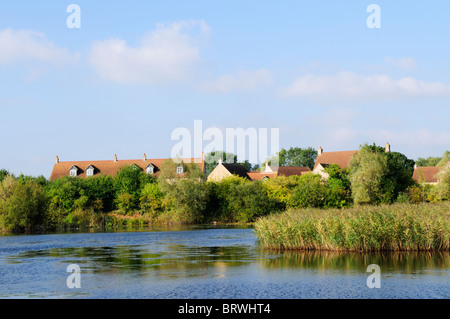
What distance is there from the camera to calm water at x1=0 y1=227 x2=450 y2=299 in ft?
72.0

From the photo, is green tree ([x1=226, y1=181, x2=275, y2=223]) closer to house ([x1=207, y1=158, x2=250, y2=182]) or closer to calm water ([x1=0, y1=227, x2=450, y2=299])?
house ([x1=207, y1=158, x2=250, y2=182])

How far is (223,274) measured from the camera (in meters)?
26.8

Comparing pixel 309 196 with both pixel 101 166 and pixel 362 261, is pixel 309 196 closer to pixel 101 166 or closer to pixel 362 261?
pixel 362 261

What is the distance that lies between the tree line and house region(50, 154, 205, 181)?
7479 millimetres

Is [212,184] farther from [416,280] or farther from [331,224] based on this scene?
[416,280]

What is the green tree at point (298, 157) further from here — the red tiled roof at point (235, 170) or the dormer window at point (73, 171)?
the dormer window at point (73, 171)

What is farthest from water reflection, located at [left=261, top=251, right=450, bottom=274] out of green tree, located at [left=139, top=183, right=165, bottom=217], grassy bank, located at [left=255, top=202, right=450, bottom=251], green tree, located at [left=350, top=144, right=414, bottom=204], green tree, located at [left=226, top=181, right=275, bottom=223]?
green tree, located at [left=139, top=183, right=165, bottom=217]

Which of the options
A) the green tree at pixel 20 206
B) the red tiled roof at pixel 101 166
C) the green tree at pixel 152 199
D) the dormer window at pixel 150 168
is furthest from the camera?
the red tiled roof at pixel 101 166

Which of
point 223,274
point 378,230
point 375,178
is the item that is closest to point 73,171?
point 375,178

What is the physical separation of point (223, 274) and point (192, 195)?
51.6 metres

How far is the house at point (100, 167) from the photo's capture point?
100 metres

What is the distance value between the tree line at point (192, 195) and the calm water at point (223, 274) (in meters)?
33.7

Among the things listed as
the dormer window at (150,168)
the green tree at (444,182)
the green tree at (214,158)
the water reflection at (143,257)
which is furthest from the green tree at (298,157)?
the water reflection at (143,257)

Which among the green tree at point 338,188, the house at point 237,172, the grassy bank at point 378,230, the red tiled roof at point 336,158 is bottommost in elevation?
the grassy bank at point 378,230
